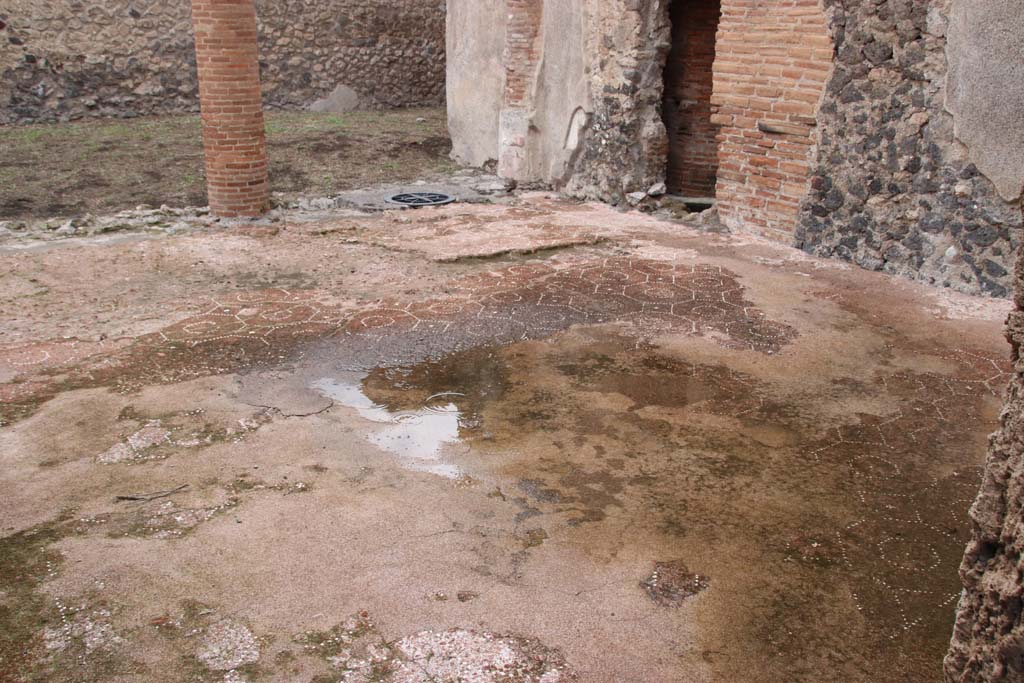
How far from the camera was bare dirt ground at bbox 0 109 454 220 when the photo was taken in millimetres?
8922

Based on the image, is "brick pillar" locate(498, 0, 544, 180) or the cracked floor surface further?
"brick pillar" locate(498, 0, 544, 180)

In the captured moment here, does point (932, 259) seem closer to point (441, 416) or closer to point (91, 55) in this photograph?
point (441, 416)

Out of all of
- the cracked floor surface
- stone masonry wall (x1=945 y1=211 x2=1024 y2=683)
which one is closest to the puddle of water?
the cracked floor surface

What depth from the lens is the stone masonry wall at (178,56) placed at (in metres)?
13.0

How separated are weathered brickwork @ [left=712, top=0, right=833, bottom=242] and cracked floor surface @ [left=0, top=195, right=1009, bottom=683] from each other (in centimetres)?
96

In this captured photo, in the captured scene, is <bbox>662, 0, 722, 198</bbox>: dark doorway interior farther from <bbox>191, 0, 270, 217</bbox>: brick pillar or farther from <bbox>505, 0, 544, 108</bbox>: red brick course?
<bbox>191, 0, 270, 217</bbox>: brick pillar

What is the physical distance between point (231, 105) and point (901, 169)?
5.34 m

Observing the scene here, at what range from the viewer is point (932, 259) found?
6.14m

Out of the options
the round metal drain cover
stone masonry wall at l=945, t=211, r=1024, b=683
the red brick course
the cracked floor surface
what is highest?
the red brick course

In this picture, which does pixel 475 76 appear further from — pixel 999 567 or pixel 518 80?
pixel 999 567

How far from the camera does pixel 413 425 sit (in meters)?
4.19

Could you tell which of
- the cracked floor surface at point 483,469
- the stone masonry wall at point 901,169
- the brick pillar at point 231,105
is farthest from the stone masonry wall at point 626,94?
the brick pillar at point 231,105

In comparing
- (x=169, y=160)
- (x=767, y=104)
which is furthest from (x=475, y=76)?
(x=767, y=104)

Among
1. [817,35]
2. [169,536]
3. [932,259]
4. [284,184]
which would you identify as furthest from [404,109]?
[169,536]
